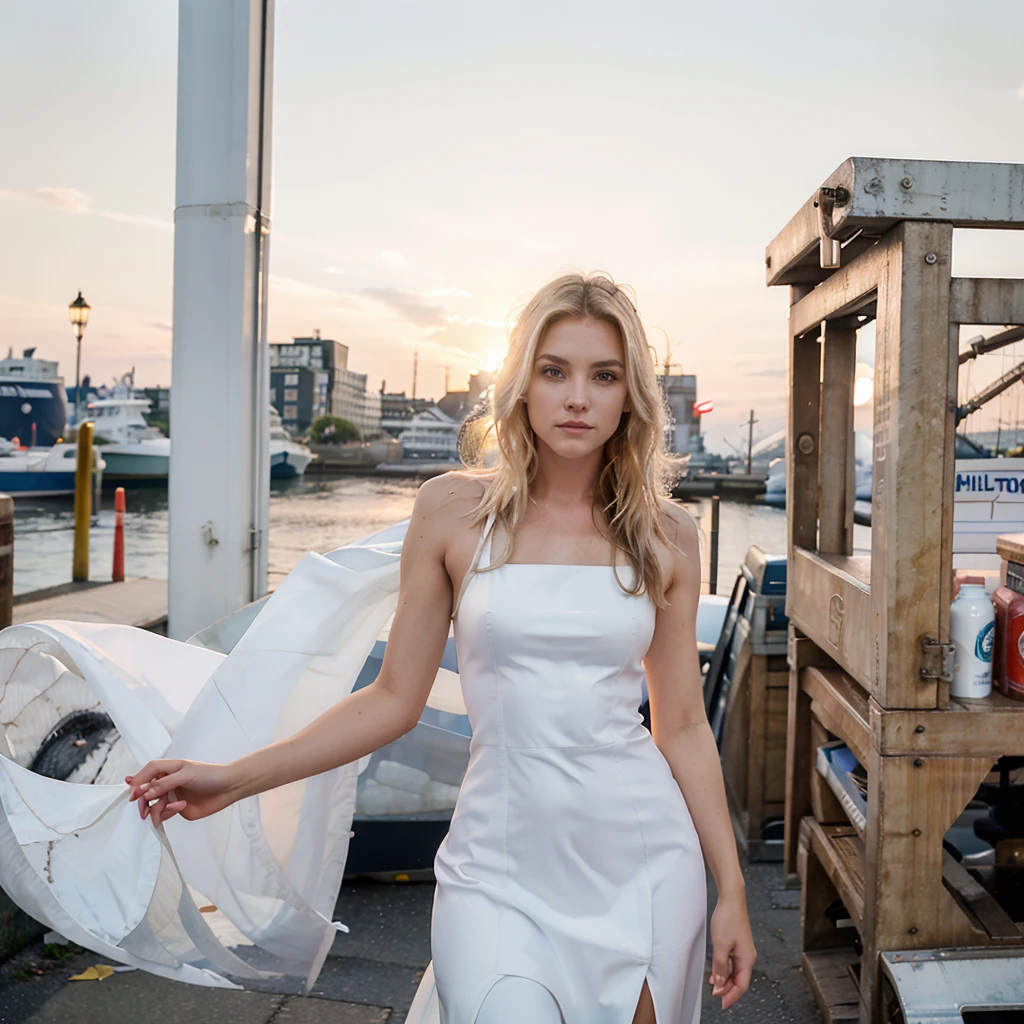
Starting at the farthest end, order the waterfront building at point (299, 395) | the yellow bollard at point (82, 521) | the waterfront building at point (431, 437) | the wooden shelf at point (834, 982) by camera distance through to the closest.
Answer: the waterfront building at point (299, 395), the waterfront building at point (431, 437), the yellow bollard at point (82, 521), the wooden shelf at point (834, 982)

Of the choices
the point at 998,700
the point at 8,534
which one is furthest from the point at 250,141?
the point at 998,700

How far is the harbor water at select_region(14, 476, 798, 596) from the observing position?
12.4 metres

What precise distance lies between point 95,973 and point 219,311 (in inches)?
118

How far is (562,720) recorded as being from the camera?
149 centimetres

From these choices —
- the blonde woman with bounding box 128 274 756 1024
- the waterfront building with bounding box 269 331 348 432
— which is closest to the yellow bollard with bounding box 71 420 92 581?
the blonde woman with bounding box 128 274 756 1024

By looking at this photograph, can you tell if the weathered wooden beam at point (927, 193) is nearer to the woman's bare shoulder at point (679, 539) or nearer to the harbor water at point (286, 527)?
the woman's bare shoulder at point (679, 539)

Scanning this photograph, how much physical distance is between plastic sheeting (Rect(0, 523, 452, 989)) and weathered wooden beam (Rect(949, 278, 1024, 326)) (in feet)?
4.50

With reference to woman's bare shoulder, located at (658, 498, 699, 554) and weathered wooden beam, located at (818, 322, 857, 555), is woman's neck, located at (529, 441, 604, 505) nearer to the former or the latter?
woman's bare shoulder, located at (658, 498, 699, 554)

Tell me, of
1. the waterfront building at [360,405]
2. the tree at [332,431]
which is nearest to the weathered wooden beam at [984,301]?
the tree at [332,431]

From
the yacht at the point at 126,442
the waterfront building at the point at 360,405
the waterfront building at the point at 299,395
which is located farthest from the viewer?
the waterfront building at the point at 299,395

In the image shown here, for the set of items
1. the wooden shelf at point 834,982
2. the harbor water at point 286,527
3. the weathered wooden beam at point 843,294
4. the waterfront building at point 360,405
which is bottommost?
the wooden shelf at point 834,982

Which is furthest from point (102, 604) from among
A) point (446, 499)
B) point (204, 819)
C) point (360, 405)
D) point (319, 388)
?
point (319, 388)

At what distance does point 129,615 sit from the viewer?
5.15 m

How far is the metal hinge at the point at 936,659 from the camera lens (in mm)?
1755
